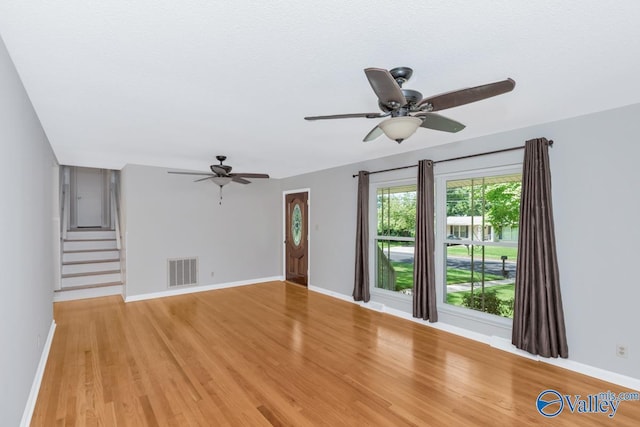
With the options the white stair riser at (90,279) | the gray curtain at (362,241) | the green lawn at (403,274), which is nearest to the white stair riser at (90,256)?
the white stair riser at (90,279)

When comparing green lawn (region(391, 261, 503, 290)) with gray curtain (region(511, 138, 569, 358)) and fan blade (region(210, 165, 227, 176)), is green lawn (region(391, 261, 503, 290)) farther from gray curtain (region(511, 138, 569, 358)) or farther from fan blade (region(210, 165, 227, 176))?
fan blade (region(210, 165, 227, 176))

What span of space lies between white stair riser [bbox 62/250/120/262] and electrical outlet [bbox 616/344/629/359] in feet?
25.4

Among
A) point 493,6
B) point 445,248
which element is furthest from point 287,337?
point 493,6

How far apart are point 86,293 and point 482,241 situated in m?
6.57

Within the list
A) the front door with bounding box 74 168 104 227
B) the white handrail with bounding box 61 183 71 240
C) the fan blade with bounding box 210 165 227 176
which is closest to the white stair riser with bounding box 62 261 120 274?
the white handrail with bounding box 61 183 71 240

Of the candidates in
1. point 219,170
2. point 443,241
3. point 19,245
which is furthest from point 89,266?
point 443,241

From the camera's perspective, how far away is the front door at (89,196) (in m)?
8.23

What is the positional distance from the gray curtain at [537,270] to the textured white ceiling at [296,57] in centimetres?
53

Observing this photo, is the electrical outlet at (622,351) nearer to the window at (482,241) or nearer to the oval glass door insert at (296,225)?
the window at (482,241)

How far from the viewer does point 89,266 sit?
19.5ft

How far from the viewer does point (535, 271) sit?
313cm

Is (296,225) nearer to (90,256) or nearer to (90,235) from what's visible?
(90,256)

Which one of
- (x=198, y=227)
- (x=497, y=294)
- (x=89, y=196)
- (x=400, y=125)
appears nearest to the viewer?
(x=400, y=125)

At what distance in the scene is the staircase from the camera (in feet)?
18.1
